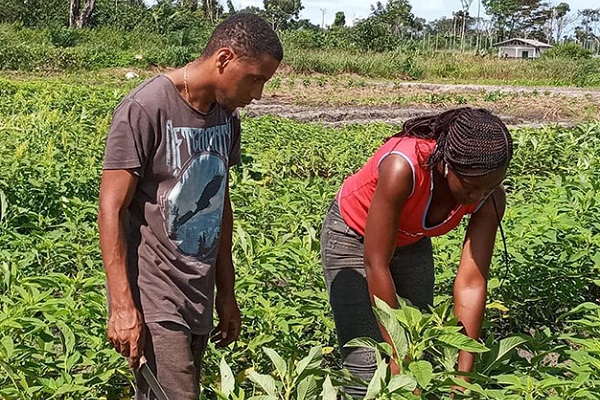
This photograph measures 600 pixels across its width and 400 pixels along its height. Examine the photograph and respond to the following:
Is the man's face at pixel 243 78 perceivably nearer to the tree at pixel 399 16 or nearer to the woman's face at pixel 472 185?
the woman's face at pixel 472 185

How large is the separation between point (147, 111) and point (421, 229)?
2.99 ft

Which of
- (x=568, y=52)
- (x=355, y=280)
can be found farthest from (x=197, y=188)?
(x=568, y=52)

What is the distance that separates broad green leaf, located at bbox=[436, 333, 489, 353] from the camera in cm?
171

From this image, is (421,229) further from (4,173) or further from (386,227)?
(4,173)

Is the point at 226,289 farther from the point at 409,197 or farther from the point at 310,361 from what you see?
the point at 310,361

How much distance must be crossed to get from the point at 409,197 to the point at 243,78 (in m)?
0.58

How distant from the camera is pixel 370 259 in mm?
2273

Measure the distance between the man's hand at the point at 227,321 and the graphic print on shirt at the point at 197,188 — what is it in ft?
0.81

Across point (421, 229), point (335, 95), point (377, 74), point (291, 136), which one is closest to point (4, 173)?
point (421, 229)

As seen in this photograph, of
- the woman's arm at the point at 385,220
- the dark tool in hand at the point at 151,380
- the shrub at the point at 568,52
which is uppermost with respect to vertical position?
the shrub at the point at 568,52

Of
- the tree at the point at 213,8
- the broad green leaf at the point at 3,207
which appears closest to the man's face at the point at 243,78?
the broad green leaf at the point at 3,207

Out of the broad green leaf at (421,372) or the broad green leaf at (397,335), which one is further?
the broad green leaf at (397,335)

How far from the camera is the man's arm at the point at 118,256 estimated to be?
203cm

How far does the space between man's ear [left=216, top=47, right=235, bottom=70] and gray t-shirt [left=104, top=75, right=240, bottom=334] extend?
0.14 meters
